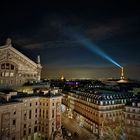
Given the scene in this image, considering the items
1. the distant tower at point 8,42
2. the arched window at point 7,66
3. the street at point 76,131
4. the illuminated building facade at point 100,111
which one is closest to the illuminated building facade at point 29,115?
the street at point 76,131

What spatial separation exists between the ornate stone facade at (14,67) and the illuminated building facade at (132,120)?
40.8 metres

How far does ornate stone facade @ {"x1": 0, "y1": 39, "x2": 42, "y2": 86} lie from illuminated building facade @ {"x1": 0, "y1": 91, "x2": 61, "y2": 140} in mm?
10629

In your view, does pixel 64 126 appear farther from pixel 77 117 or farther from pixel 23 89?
pixel 23 89

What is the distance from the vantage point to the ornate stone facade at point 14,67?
82.1 meters

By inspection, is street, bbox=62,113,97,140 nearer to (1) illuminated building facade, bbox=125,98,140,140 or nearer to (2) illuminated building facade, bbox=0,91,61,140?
(2) illuminated building facade, bbox=0,91,61,140

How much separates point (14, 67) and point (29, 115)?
20.4 m

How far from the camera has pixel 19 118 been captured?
232ft

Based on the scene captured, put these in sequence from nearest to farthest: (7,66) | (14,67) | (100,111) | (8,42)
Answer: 1. (8,42)
2. (7,66)
3. (14,67)
4. (100,111)

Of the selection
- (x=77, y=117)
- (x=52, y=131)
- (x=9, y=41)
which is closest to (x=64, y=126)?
(x=77, y=117)

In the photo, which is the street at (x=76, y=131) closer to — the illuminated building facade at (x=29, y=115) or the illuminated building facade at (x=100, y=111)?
the illuminated building facade at (x=100, y=111)

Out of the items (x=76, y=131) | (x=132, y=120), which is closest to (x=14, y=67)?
(x=76, y=131)

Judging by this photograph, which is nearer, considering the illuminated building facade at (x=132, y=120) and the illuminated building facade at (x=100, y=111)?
the illuminated building facade at (x=132, y=120)

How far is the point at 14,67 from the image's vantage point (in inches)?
3351

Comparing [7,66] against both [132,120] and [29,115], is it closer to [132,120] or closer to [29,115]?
[29,115]
